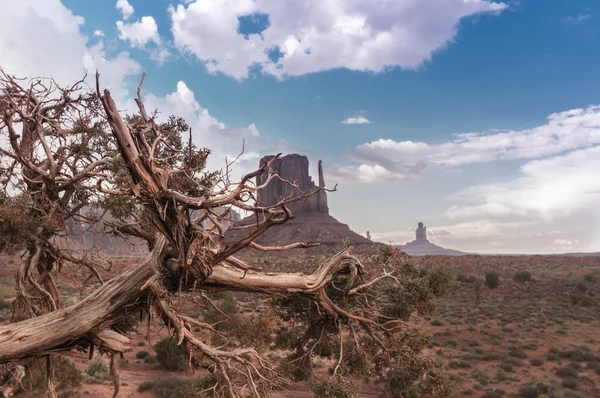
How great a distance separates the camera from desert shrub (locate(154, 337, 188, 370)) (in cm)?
1795

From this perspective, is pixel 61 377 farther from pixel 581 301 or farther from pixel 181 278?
pixel 581 301

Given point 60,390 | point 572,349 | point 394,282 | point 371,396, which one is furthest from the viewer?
point 572,349

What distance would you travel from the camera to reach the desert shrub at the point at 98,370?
52.7 feet

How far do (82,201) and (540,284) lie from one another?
4731 centimetres

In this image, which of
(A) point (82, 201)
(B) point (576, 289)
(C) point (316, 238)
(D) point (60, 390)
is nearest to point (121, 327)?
(A) point (82, 201)

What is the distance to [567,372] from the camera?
17.4 meters

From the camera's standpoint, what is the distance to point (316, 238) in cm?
10338

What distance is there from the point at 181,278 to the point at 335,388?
3.13 m

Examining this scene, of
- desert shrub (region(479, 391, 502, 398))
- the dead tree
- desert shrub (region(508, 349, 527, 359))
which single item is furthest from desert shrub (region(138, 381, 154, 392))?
desert shrub (region(508, 349, 527, 359))

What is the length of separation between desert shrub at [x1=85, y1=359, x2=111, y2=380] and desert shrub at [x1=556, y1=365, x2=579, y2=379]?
57.9 feet

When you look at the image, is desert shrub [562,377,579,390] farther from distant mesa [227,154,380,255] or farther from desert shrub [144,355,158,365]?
distant mesa [227,154,380,255]

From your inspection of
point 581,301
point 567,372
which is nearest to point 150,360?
point 567,372

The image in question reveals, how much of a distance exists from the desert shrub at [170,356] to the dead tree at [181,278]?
11005 millimetres

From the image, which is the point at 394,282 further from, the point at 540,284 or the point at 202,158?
the point at 540,284
